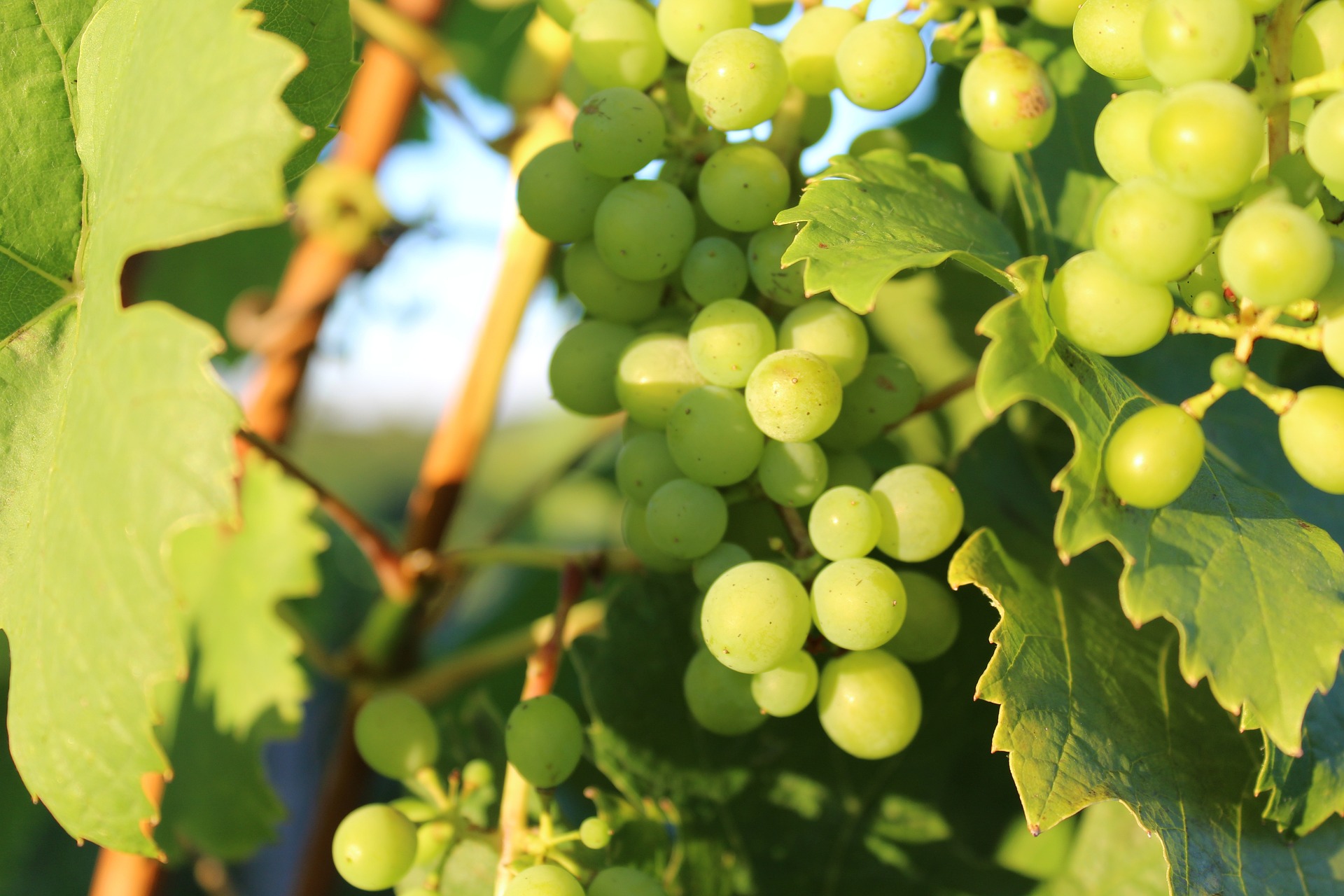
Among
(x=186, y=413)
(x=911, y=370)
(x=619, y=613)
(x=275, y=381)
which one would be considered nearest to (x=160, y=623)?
(x=186, y=413)

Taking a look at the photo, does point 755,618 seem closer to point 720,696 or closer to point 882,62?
point 720,696

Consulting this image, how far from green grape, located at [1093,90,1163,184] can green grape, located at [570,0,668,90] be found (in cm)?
28

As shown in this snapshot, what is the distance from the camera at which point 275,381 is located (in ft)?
3.76

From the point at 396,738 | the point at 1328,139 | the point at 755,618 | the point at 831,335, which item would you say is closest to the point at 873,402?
the point at 831,335

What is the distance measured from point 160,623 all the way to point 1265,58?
0.60m

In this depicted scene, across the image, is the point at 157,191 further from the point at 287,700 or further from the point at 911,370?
the point at 287,700

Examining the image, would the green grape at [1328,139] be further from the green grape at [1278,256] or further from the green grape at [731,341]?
Result: the green grape at [731,341]

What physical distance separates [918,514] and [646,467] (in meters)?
0.17

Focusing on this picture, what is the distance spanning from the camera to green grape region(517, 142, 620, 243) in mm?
646

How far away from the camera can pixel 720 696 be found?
0.63 meters

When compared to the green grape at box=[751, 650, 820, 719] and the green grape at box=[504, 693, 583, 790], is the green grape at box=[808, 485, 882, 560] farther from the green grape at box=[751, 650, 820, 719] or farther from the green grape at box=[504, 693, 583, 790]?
the green grape at box=[504, 693, 583, 790]

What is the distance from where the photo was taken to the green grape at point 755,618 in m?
0.55

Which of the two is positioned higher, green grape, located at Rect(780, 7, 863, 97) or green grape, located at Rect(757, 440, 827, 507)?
green grape, located at Rect(780, 7, 863, 97)

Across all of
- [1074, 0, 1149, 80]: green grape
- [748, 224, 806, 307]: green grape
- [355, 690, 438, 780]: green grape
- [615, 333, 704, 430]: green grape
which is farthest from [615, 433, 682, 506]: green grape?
[1074, 0, 1149, 80]: green grape
